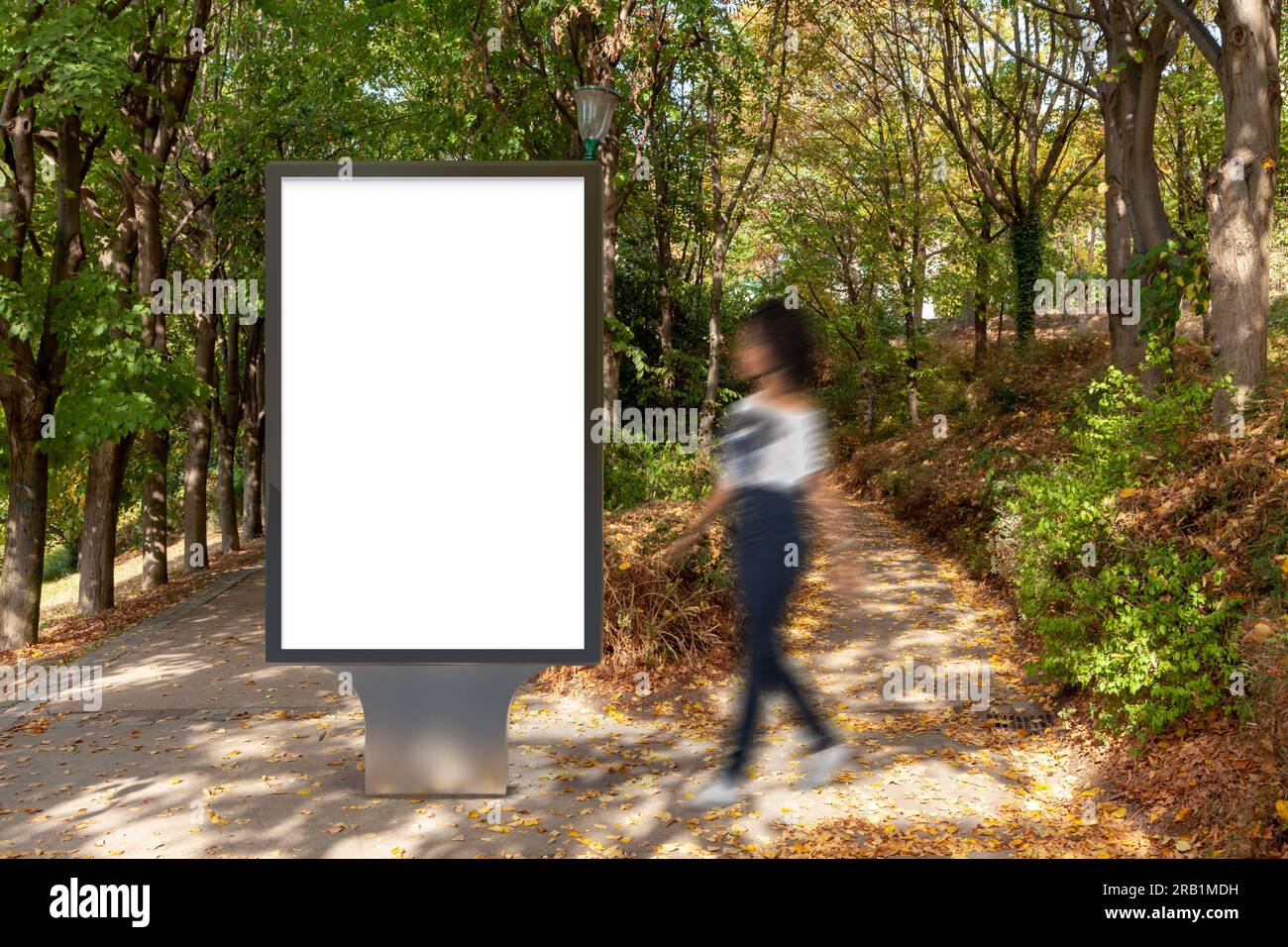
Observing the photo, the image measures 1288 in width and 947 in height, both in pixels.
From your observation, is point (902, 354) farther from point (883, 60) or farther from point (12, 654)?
point (12, 654)

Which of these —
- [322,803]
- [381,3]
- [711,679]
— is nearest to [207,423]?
[381,3]

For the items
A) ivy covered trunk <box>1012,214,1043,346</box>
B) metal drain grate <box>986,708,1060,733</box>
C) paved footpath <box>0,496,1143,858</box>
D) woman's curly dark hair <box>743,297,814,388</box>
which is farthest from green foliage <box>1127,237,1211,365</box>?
ivy covered trunk <box>1012,214,1043,346</box>

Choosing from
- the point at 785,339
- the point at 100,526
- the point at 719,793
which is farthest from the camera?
the point at 100,526

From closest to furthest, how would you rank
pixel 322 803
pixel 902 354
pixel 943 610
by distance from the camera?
pixel 322 803
pixel 943 610
pixel 902 354

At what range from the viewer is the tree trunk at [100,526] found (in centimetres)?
1326

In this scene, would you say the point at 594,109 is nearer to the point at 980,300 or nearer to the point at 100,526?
the point at 100,526

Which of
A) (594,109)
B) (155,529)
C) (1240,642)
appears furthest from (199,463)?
(1240,642)

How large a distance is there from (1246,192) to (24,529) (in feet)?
40.3

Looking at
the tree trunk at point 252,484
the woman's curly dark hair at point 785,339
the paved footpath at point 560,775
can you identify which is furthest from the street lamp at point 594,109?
the tree trunk at point 252,484

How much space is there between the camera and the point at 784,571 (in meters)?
5.68

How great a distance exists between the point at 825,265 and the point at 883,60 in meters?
5.19

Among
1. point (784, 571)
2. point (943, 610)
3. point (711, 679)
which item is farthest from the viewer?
point (943, 610)

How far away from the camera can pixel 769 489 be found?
5.70 metres

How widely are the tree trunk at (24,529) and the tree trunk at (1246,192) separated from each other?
1150 cm
